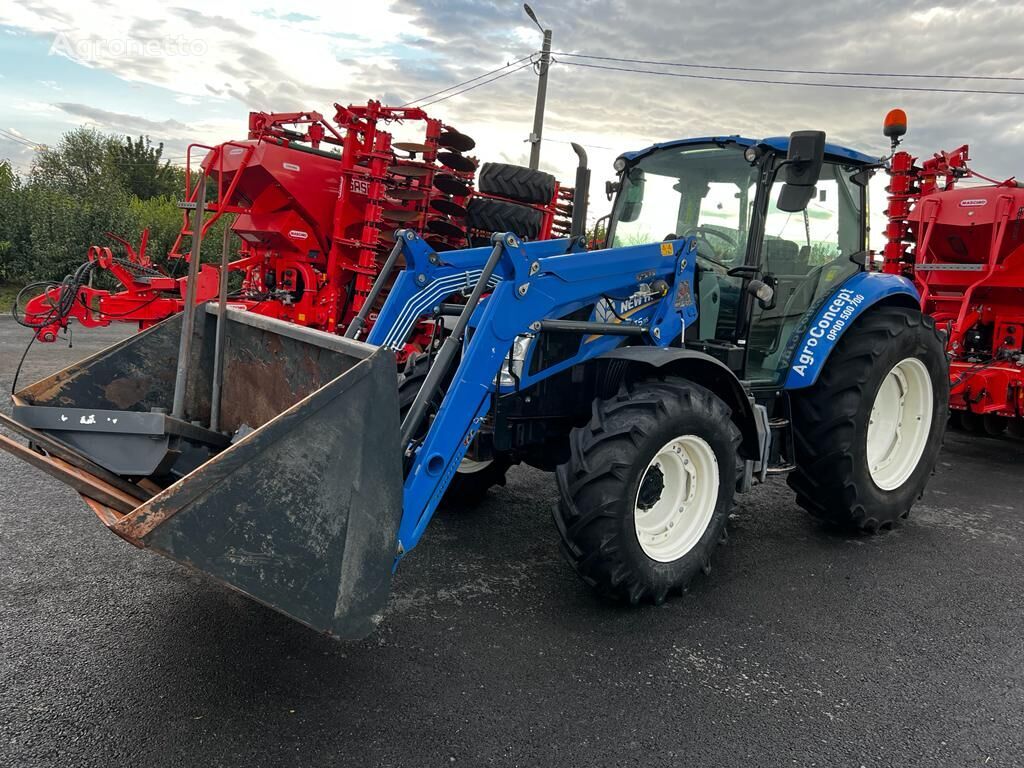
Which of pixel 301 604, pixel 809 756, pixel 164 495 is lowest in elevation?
pixel 809 756

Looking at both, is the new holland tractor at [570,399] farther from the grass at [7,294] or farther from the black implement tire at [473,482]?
the grass at [7,294]

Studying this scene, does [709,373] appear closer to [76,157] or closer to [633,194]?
[633,194]

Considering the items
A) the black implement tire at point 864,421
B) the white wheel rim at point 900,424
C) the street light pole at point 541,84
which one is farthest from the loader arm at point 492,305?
the street light pole at point 541,84

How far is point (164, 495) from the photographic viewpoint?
217cm

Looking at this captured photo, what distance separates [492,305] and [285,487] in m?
1.18

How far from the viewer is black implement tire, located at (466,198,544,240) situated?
29.2 ft

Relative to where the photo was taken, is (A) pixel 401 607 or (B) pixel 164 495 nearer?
(B) pixel 164 495

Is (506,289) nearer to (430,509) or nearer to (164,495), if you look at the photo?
(430,509)

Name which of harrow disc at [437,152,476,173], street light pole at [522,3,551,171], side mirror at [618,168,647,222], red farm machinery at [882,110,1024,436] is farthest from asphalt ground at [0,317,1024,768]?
street light pole at [522,3,551,171]

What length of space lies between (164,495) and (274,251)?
295 inches

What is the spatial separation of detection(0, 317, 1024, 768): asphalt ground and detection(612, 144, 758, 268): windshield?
179cm

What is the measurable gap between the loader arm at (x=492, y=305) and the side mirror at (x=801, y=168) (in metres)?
0.53

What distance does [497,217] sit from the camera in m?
8.91

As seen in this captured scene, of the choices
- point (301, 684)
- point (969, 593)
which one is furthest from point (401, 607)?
point (969, 593)
